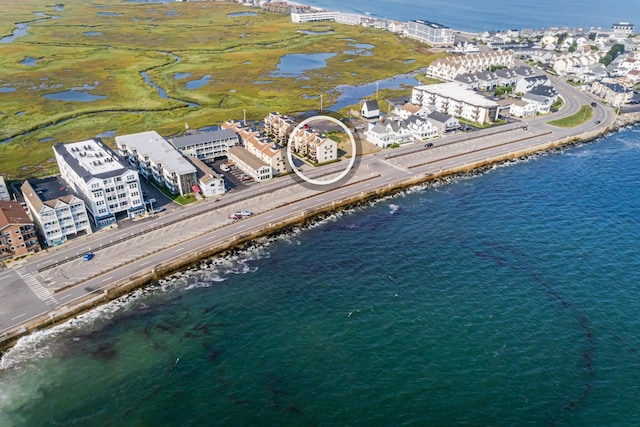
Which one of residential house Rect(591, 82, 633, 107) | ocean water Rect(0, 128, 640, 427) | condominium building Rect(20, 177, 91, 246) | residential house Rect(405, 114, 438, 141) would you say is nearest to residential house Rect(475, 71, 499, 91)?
residential house Rect(591, 82, 633, 107)

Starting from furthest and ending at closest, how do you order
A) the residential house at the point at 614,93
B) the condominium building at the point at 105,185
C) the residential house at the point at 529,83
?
the residential house at the point at 529,83 → the residential house at the point at 614,93 → the condominium building at the point at 105,185

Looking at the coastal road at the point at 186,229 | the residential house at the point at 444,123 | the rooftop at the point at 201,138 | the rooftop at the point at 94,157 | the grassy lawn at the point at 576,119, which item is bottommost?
the grassy lawn at the point at 576,119

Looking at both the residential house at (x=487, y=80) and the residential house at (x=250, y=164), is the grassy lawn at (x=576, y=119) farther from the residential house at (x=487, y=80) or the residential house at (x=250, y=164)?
the residential house at (x=250, y=164)

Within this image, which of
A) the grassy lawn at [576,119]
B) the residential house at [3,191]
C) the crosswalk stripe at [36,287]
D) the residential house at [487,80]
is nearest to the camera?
the crosswalk stripe at [36,287]

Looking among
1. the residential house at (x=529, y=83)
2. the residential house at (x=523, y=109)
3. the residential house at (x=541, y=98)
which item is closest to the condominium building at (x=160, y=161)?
the residential house at (x=523, y=109)

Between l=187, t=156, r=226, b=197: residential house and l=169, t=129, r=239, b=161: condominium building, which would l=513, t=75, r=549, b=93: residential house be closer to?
l=169, t=129, r=239, b=161: condominium building
